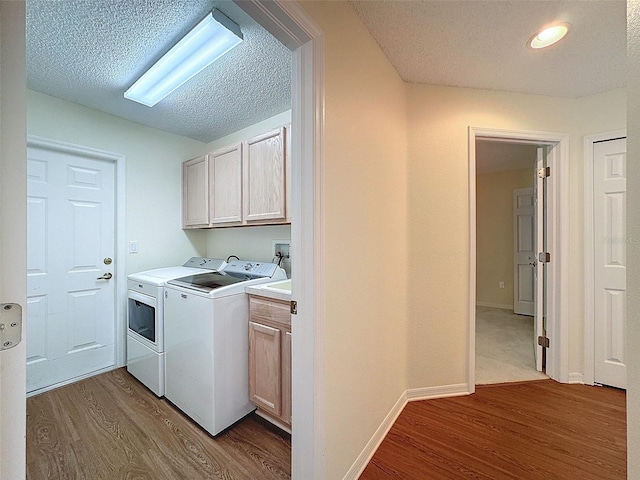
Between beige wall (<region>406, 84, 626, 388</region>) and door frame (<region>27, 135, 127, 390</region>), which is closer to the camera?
beige wall (<region>406, 84, 626, 388</region>)

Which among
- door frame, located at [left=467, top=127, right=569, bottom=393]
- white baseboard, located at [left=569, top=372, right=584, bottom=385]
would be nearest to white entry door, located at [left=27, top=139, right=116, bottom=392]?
door frame, located at [left=467, top=127, right=569, bottom=393]

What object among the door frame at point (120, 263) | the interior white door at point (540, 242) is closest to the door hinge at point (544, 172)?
the interior white door at point (540, 242)

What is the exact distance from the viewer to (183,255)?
3.03m

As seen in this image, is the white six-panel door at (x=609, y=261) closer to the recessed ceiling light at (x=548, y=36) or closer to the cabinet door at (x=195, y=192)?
the recessed ceiling light at (x=548, y=36)

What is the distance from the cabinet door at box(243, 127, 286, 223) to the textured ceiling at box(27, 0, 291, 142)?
38 centimetres

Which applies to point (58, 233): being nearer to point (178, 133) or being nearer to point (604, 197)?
point (178, 133)

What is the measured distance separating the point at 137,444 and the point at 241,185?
189 centimetres

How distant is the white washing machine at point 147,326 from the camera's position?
81.0 inches

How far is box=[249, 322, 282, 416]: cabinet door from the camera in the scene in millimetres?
1653

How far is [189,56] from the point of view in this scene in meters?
1.63

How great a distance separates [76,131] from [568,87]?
13.2 ft

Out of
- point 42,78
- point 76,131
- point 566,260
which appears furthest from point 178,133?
point 566,260

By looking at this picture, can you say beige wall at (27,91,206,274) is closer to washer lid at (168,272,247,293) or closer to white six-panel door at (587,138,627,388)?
washer lid at (168,272,247,293)

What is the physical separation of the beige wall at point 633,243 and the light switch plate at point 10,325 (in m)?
1.47
